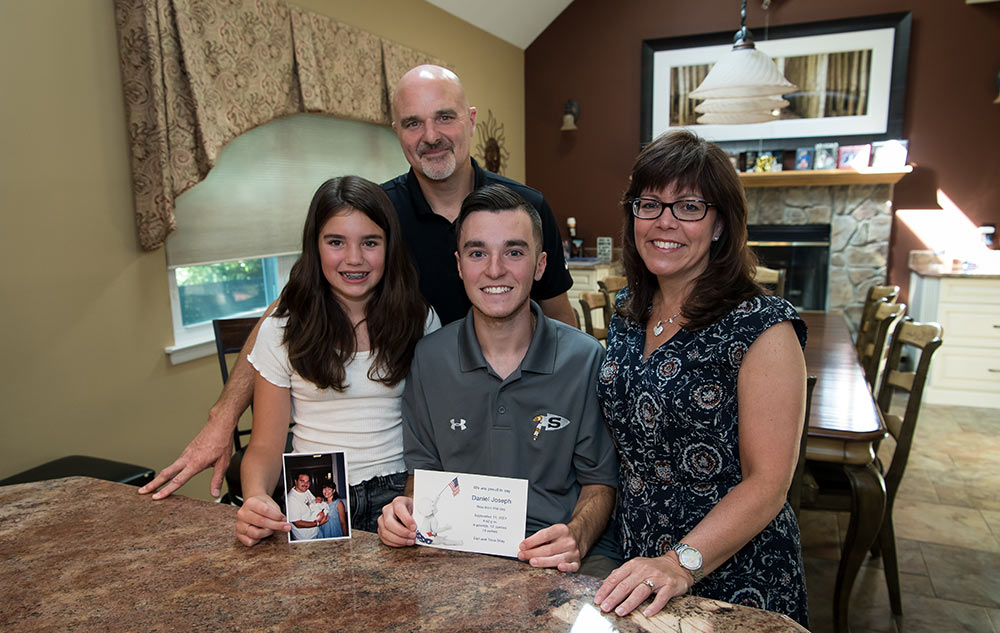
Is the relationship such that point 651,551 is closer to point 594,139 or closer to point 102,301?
point 102,301

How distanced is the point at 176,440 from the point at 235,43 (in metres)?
1.78

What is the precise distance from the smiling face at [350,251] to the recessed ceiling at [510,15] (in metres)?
3.70

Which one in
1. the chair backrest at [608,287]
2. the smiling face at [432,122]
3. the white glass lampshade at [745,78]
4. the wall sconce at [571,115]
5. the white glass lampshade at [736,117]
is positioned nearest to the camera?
the smiling face at [432,122]

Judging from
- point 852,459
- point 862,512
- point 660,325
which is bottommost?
point 862,512

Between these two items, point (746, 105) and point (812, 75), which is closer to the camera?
point (746, 105)

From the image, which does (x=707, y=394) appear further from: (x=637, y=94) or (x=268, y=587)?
(x=637, y=94)

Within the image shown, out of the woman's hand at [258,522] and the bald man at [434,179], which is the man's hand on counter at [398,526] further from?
the bald man at [434,179]

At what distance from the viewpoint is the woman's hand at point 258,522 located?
3.74 feet

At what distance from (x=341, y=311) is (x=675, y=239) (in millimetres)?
789

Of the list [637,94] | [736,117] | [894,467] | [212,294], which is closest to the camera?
[894,467]

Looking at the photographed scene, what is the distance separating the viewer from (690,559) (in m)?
1.08

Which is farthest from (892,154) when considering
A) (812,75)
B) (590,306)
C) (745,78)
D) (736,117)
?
(590,306)

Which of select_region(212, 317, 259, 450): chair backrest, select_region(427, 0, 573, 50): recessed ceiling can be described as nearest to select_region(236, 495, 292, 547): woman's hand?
select_region(212, 317, 259, 450): chair backrest

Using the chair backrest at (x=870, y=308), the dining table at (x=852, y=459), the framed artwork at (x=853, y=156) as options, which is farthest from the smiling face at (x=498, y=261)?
the framed artwork at (x=853, y=156)
